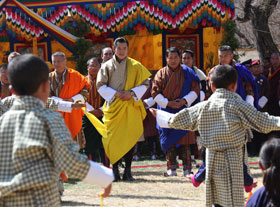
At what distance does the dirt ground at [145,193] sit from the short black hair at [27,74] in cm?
315

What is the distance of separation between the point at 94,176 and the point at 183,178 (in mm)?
5031

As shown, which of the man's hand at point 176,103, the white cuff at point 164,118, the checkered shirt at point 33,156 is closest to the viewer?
the checkered shirt at point 33,156

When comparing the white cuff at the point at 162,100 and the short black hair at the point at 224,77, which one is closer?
the short black hair at the point at 224,77

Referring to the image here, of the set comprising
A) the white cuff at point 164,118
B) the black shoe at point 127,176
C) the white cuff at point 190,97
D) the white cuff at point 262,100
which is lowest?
the black shoe at point 127,176

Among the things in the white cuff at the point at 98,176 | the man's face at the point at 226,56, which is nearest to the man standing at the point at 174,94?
the man's face at the point at 226,56

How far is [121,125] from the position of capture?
26.1 feet

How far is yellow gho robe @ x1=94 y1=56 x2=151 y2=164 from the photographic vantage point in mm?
7871

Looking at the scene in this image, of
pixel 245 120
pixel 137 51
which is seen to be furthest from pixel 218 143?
pixel 137 51

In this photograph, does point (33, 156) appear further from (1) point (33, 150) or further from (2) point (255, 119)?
(2) point (255, 119)

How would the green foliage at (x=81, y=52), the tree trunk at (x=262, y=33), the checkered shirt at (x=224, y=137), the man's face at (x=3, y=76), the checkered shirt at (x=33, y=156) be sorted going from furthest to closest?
the tree trunk at (x=262, y=33)
the green foliage at (x=81, y=52)
the man's face at (x=3, y=76)
the checkered shirt at (x=224, y=137)
the checkered shirt at (x=33, y=156)

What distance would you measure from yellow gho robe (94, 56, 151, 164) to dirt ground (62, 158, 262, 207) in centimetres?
54

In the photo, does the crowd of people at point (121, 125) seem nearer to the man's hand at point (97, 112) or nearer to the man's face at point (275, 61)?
the man's hand at point (97, 112)

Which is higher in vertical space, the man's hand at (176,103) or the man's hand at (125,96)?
the man's hand at (125,96)

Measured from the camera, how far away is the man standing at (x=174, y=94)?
26.8 feet
